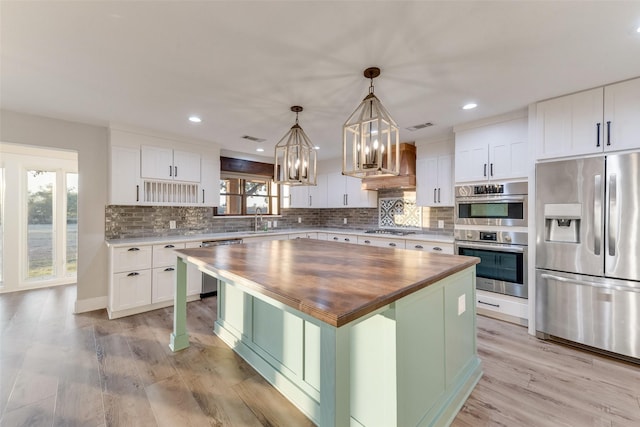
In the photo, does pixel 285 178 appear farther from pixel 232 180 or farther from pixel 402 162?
pixel 232 180

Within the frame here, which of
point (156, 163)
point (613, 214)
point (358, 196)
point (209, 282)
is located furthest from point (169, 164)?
point (613, 214)

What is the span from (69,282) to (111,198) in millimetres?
2448

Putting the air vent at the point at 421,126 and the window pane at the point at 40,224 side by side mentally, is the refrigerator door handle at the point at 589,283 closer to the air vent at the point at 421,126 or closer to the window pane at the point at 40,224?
the air vent at the point at 421,126

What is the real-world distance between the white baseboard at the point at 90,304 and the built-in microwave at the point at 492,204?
4.76m

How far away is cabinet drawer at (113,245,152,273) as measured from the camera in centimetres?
326

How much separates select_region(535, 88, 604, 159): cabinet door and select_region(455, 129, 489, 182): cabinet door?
22.9 inches

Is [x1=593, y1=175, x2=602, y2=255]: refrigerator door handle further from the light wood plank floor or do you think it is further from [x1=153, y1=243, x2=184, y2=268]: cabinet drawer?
[x1=153, y1=243, x2=184, y2=268]: cabinet drawer

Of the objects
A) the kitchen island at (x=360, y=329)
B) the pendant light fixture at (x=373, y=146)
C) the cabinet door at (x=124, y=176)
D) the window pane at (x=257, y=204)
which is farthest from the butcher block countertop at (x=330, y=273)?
the window pane at (x=257, y=204)

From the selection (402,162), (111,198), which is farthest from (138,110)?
(402,162)

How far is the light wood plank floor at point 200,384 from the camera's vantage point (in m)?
1.73

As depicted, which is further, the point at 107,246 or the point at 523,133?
the point at 107,246

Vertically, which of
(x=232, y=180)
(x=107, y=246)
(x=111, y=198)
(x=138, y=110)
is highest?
(x=138, y=110)

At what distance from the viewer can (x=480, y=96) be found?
8.76ft

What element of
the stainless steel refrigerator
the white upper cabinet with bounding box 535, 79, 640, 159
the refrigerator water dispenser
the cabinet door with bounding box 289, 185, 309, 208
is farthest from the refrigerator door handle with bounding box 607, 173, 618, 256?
the cabinet door with bounding box 289, 185, 309, 208
